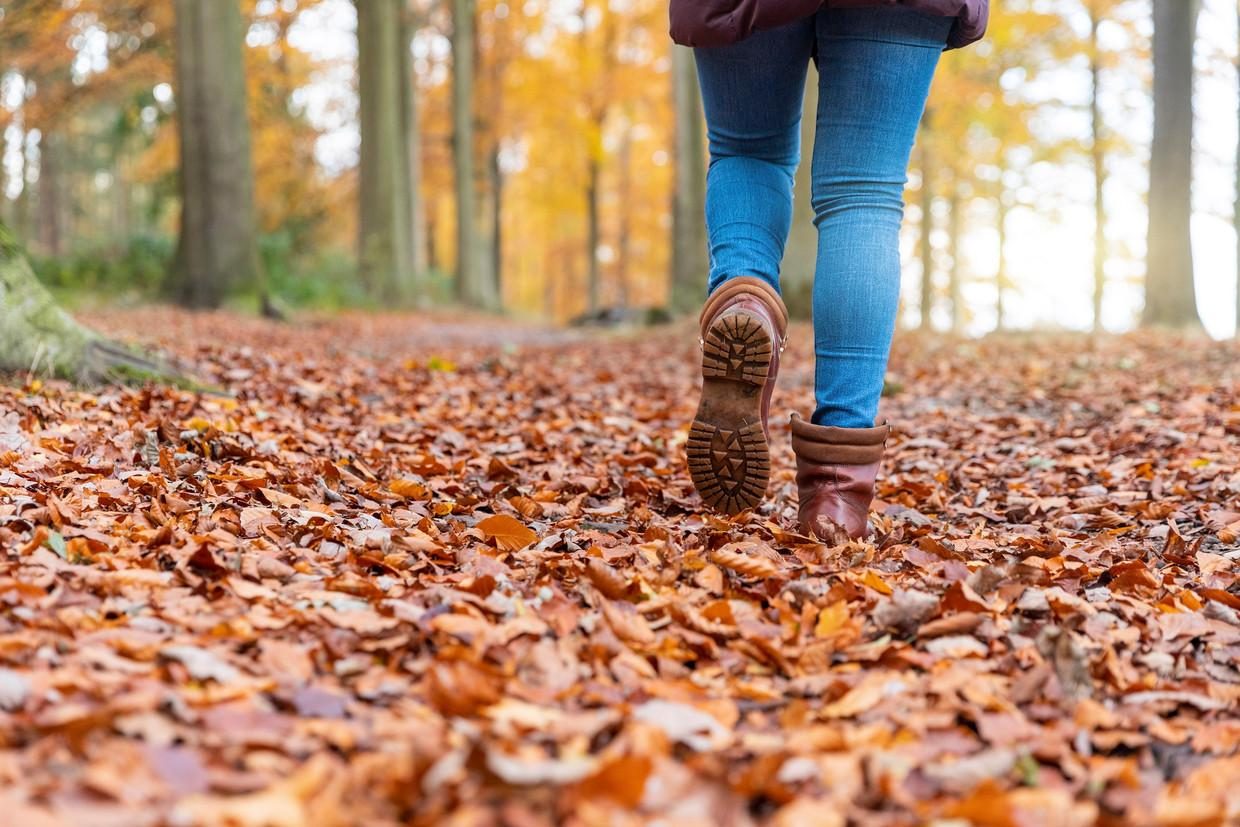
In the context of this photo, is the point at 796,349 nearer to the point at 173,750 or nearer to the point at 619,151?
the point at 173,750

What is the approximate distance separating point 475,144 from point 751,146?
1921 centimetres

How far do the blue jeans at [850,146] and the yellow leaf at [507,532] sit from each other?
66cm

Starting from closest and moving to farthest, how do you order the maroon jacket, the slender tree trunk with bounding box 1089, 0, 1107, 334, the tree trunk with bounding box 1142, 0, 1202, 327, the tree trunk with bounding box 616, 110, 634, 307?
the maroon jacket, the tree trunk with bounding box 1142, 0, 1202, 327, the slender tree trunk with bounding box 1089, 0, 1107, 334, the tree trunk with bounding box 616, 110, 634, 307

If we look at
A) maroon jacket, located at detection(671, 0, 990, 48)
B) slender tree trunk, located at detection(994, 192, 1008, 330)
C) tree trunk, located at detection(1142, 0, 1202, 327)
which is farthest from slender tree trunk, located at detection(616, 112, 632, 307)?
maroon jacket, located at detection(671, 0, 990, 48)

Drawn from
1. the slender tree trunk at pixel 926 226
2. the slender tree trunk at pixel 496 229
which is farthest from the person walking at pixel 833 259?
the slender tree trunk at pixel 496 229

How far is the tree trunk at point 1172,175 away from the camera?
29.3 feet

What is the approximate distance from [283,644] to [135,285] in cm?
1149

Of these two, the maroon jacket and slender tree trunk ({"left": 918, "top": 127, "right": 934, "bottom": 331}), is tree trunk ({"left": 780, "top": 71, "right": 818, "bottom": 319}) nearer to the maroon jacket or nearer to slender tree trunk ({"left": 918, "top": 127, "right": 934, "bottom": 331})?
the maroon jacket

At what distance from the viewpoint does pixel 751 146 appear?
7.77 feet

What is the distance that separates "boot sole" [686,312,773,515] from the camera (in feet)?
6.90

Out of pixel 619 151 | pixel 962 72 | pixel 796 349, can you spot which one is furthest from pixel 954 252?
pixel 796 349

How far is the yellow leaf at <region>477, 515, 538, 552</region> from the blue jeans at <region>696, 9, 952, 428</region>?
656 mm

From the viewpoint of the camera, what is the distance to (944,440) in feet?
12.2

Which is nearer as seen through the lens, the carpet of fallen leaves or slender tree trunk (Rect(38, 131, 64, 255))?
the carpet of fallen leaves
